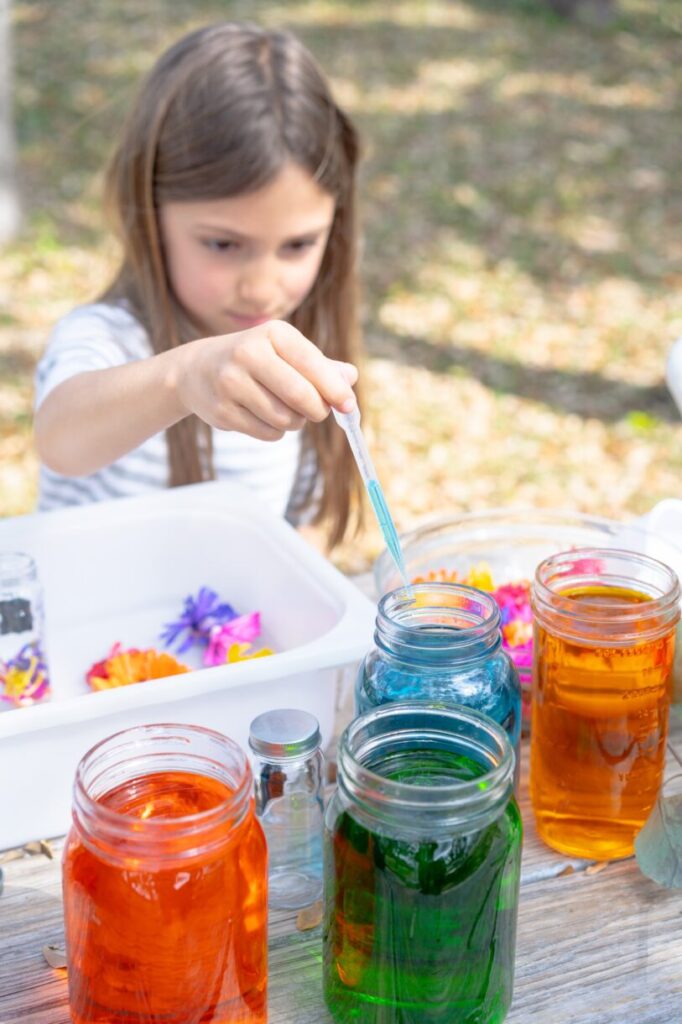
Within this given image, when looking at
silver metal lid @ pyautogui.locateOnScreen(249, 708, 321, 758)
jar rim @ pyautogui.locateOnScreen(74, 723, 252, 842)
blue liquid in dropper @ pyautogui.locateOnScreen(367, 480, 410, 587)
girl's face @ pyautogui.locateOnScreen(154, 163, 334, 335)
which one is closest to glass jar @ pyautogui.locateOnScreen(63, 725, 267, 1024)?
jar rim @ pyautogui.locateOnScreen(74, 723, 252, 842)

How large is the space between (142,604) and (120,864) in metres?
0.64

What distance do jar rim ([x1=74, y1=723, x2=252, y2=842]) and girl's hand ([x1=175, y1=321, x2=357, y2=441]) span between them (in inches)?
11.0

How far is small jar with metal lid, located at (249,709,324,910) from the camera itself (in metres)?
0.83

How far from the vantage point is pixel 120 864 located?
65 centimetres

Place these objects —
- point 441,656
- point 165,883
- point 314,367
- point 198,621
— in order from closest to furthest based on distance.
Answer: point 165,883, point 441,656, point 314,367, point 198,621

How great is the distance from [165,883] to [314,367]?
0.39 m

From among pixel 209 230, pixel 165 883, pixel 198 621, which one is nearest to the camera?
pixel 165 883

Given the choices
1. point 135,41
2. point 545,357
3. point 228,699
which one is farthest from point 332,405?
point 135,41

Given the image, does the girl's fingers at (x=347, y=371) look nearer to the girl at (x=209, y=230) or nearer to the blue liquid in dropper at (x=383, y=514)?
the blue liquid in dropper at (x=383, y=514)

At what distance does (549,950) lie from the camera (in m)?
0.81

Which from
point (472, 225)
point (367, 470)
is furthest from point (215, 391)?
point (472, 225)

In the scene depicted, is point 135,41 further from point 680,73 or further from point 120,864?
point 120,864

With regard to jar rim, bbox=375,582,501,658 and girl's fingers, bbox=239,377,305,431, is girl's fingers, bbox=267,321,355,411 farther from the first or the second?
jar rim, bbox=375,582,501,658

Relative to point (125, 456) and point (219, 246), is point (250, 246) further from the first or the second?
point (125, 456)
